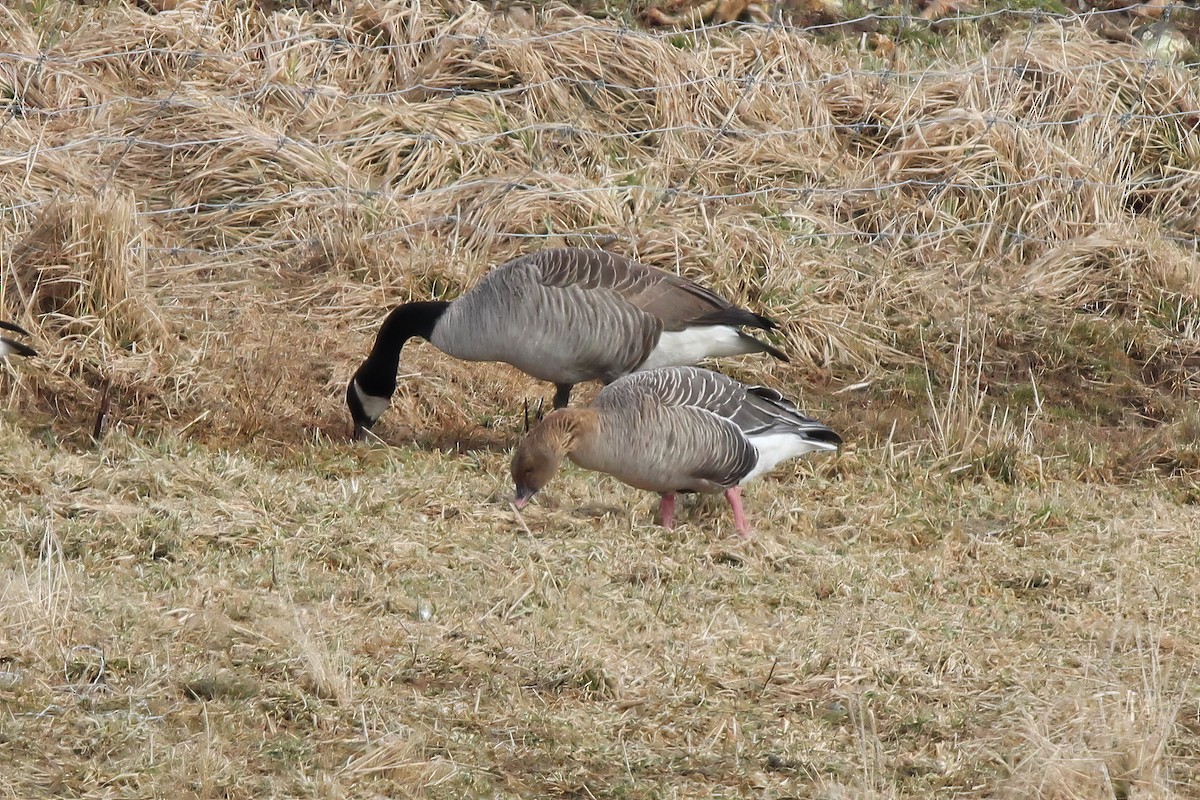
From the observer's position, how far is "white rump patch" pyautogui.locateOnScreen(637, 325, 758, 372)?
738 cm

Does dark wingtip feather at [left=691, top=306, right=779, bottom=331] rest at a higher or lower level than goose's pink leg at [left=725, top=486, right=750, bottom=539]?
higher

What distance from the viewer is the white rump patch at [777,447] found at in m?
6.16

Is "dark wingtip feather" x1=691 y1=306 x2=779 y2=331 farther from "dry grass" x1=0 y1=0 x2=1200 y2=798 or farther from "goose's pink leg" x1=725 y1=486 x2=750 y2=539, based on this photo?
"goose's pink leg" x1=725 y1=486 x2=750 y2=539

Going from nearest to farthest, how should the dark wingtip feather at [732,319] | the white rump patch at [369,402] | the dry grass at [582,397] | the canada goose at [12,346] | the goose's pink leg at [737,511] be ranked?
the dry grass at [582,397] < the goose's pink leg at [737,511] < the canada goose at [12,346] < the white rump patch at [369,402] < the dark wingtip feather at [732,319]

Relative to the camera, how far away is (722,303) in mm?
7426

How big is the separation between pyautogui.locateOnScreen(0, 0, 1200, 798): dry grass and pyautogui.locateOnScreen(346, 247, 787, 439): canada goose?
0.38 metres

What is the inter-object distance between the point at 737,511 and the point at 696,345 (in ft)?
5.13

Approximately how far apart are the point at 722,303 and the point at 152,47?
4.43 m

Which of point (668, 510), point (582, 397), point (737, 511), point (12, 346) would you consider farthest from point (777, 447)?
point (12, 346)

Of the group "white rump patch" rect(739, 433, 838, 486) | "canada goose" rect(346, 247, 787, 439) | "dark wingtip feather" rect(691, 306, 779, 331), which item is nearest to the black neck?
"canada goose" rect(346, 247, 787, 439)

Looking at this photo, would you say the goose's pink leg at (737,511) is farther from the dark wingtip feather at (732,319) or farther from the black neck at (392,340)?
the black neck at (392,340)

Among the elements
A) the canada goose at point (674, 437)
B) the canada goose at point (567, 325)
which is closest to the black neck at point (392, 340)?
the canada goose at point (567, 325)

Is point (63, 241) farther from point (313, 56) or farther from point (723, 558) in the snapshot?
point (723, 558)

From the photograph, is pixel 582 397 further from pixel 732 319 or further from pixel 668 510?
pixel 668 510
